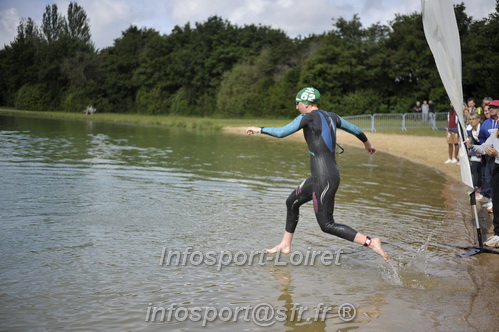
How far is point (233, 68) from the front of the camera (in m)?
65.0

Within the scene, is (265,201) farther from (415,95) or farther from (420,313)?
(415,95)

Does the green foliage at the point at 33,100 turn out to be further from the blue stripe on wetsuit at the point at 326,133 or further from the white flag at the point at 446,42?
the blue stripe on wetsuit at the point at 326,133

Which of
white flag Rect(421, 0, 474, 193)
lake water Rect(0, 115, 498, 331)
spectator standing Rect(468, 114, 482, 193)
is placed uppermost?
white flag Rect(421, 0, 474, 193)

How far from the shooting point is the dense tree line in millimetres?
49125

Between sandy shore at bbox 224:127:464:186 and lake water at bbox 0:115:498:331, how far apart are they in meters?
4.82

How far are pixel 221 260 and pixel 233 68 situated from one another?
2330 inches

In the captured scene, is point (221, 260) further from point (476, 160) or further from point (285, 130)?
point (476, 160)

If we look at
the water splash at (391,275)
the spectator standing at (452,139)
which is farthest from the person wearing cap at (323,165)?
the spectator standing at (452,139)

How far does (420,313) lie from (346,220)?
4411 millimetres

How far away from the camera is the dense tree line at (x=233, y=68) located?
161ft

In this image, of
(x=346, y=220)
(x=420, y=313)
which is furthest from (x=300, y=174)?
(x=420, y=313)

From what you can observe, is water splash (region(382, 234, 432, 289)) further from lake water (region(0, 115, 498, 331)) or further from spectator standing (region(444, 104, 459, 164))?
spectator standing (region(444, 104, 459, 164))

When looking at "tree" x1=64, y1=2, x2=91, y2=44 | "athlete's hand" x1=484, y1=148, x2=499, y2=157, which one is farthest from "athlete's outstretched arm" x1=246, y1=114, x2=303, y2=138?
"tree" x1=64, y1=2, x2=91, y2=44

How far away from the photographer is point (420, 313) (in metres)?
5.48
